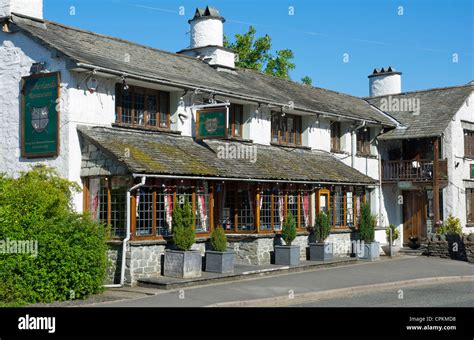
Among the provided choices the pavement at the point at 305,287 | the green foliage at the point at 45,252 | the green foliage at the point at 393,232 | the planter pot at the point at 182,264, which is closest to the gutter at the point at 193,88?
the green foliage at the point at 45,252

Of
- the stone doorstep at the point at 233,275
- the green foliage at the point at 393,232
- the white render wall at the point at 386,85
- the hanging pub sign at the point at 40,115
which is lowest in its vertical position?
the stone doorstep at the point at 233,275

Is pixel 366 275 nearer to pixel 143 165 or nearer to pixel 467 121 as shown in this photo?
pixel 143 165

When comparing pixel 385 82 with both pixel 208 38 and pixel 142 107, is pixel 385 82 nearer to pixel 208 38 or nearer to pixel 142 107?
pixel 208 38

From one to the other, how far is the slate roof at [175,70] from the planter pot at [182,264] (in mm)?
5129

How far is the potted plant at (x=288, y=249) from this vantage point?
2084 centimetres

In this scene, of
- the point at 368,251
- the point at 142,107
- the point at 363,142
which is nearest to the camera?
the point at 142,107

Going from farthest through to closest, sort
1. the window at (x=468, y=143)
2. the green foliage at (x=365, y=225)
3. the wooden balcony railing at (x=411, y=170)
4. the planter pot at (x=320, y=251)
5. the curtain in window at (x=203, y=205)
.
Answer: the window at (x=468, y=143), the wooden balcony railing at (x=411, y=170), the green foliage at (x=365, y=225), the planter pot at (x=320, y=251), the curtain in window at (x=203, y=205)

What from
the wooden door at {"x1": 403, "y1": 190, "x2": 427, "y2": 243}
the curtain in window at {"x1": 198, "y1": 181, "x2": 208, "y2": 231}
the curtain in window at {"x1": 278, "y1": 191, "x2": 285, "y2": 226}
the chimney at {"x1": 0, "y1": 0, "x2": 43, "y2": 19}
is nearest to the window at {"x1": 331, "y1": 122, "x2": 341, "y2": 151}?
the wooden door at {"x1": 403, "y1": 190, "x2": 427, "y2": 243}

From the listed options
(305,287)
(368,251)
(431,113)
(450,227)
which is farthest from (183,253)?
(431,113)

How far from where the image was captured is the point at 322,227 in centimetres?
2267

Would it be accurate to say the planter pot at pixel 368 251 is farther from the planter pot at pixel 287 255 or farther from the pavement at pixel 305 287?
the planter pot at pixel 287 255

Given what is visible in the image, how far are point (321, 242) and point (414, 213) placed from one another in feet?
29.5

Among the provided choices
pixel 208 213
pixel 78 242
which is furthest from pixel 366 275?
pixel 78 242

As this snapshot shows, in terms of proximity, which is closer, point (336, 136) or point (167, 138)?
point (167, 138)
